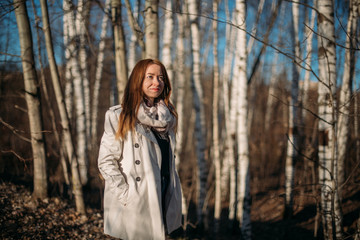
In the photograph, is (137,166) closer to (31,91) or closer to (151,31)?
(151,31)

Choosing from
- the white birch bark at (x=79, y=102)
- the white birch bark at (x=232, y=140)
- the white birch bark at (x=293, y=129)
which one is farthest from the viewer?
the white birch bark at (x=293, y=129)

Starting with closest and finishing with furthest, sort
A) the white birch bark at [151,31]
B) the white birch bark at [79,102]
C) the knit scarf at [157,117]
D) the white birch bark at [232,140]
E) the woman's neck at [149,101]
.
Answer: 1. the knit scarf at [157,117]
2. the woman's neck at [149,101]
3. the white birch bark at [151,31]
4. the white birch bark at [232,140]
5. the white birch bark at [79,102]

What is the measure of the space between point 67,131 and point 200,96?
2.60 meters

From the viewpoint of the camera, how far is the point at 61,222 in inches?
144

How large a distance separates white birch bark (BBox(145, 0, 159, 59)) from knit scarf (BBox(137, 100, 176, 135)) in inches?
42.9

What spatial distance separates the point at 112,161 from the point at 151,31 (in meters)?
1.89

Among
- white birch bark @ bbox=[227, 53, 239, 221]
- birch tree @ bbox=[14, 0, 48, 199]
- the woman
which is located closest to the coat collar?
the woman

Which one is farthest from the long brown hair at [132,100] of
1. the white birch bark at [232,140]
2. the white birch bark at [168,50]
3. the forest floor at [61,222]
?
the white birch bark at [232,140]

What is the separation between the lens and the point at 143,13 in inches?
129

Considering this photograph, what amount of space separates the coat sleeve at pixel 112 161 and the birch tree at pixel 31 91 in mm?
2262

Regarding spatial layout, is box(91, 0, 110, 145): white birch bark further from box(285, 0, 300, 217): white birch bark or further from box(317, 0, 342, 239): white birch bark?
box(317, 0, 342, 239): white birch bark

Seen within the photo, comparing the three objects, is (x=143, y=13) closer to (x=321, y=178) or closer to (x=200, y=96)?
(x=200, y=96)

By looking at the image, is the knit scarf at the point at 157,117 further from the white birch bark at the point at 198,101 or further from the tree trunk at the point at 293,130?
the tree trunk at the point at 293,130

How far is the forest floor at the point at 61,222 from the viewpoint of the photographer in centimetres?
321
